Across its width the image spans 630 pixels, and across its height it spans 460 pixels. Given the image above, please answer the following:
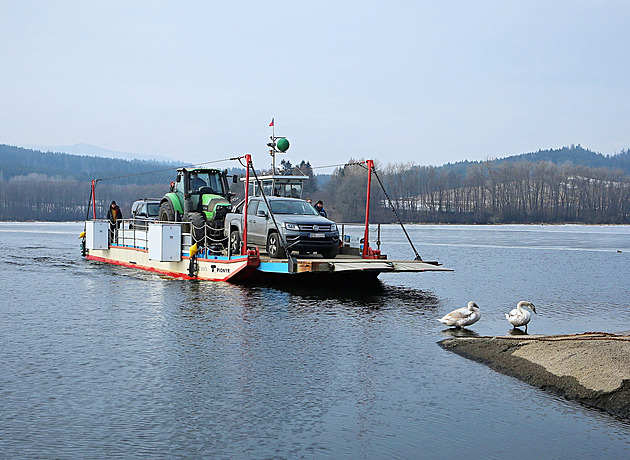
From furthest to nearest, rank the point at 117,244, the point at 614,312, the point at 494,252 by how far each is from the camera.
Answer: the point at 494,252, the point at 117,244, the point at 614,312

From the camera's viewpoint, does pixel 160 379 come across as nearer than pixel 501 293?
Yes

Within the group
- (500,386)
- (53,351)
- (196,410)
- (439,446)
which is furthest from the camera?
(53,351)

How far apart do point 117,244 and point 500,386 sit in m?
24.1

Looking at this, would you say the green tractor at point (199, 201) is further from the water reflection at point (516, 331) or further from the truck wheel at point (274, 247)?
the water reflection at point (516, 331)

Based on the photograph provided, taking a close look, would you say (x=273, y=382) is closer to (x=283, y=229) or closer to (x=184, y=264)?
(x=283, y=229)

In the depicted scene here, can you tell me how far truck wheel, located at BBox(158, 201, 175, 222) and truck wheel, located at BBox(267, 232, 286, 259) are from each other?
560cm

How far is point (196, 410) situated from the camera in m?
8.35

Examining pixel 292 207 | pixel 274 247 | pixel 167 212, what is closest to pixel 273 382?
pixel 274 247

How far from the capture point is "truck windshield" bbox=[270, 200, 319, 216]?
68.1ft

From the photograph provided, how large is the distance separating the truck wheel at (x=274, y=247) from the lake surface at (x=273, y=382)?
3.64 ft

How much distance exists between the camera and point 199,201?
2456cm

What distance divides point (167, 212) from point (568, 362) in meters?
17.6

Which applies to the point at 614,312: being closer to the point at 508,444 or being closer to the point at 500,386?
the point at 500,386

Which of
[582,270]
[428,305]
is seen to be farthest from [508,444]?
[582,270]
